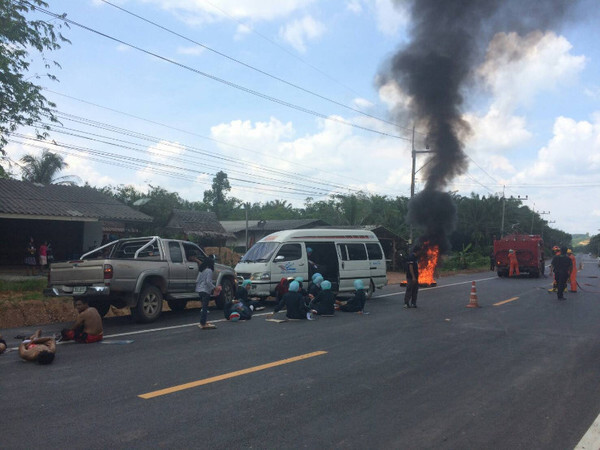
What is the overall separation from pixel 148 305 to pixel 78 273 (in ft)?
5.43

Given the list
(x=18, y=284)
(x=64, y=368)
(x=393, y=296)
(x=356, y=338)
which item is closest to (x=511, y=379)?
(x=356, y=338)

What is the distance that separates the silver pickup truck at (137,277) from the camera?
995 cm

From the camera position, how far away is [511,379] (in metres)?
6.37

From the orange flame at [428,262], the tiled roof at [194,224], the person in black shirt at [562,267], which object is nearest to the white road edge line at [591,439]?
the person in black shirt at [562,267]

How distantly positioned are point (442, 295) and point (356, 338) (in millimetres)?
→ 9164

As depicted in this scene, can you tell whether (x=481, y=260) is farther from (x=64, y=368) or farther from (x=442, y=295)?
(x=64, y=368)

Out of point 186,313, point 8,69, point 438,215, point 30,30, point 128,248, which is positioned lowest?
point 186,313

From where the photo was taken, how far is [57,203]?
2245cm

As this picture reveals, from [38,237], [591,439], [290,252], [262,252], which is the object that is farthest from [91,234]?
[591,439]

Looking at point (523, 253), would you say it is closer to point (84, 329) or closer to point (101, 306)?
point (101, 306)

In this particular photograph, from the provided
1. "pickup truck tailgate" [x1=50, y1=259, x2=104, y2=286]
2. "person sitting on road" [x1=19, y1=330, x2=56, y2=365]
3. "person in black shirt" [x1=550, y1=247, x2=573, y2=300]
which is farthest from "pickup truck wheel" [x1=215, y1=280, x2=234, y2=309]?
"person in black shirt" [x1=550, y1=247, x2=573, y2=300]

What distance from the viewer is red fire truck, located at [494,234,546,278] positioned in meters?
27.3

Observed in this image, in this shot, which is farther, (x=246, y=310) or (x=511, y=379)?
(x=246, y=310)

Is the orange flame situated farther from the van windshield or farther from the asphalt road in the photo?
the asphalt road
